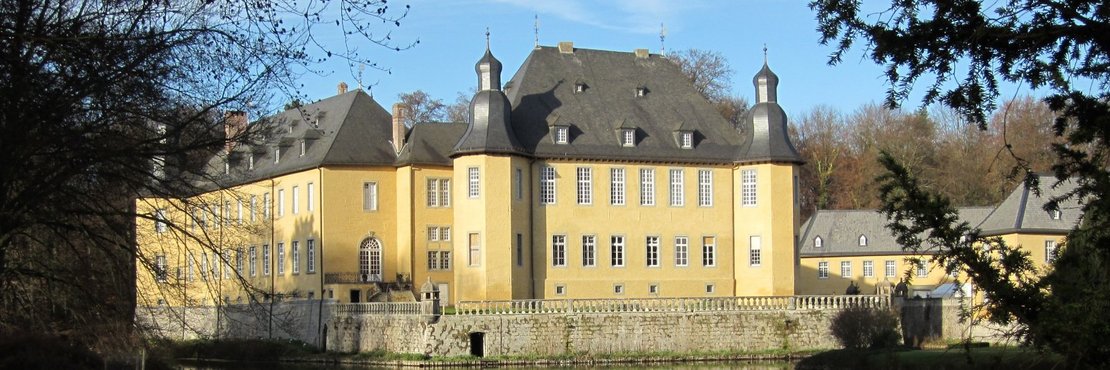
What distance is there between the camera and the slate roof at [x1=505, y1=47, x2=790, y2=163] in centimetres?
4466

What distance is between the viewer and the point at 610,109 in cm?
4612

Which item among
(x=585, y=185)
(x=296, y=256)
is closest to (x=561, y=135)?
(x=585, y=185)

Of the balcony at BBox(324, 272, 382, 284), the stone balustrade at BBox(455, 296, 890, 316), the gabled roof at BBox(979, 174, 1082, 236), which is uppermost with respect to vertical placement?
the gabled roof at BBox(979, 174, 1082, 236)

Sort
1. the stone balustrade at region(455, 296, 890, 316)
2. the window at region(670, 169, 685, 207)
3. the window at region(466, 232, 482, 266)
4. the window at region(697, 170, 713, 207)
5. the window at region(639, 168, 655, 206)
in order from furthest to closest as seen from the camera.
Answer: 1. the window at region(697, 170, 713, 207)
2. the window at region(670, 169, 685, 207)
3. the window at region(639, 168, 655, 206)
4. the window at region(466, 232, 482, 266)
5. the stone balustrade at region(455, 296, 890, 316)

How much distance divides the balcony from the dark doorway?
6.69m

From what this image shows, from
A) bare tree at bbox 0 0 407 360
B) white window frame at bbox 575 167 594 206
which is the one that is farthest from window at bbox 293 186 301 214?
bare tree at bbox 0 0 407 360

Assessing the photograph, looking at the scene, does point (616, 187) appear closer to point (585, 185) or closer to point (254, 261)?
point (585, 185)

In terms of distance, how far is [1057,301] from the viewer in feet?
37.6

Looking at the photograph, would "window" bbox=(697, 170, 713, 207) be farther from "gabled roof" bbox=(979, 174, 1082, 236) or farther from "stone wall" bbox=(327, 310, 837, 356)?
"gabled roof" bbox=(979, 174, 1082, 236)

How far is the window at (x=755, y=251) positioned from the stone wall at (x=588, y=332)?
4.81 metres

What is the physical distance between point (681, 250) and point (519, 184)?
19.7 feet

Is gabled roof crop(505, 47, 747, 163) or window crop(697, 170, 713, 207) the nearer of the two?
gabled roof crop(505, 47, 747, 163)

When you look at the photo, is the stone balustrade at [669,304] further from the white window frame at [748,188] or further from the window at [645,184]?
the window at [645,184]

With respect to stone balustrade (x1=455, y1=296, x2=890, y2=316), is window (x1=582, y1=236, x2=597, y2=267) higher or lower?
higher
